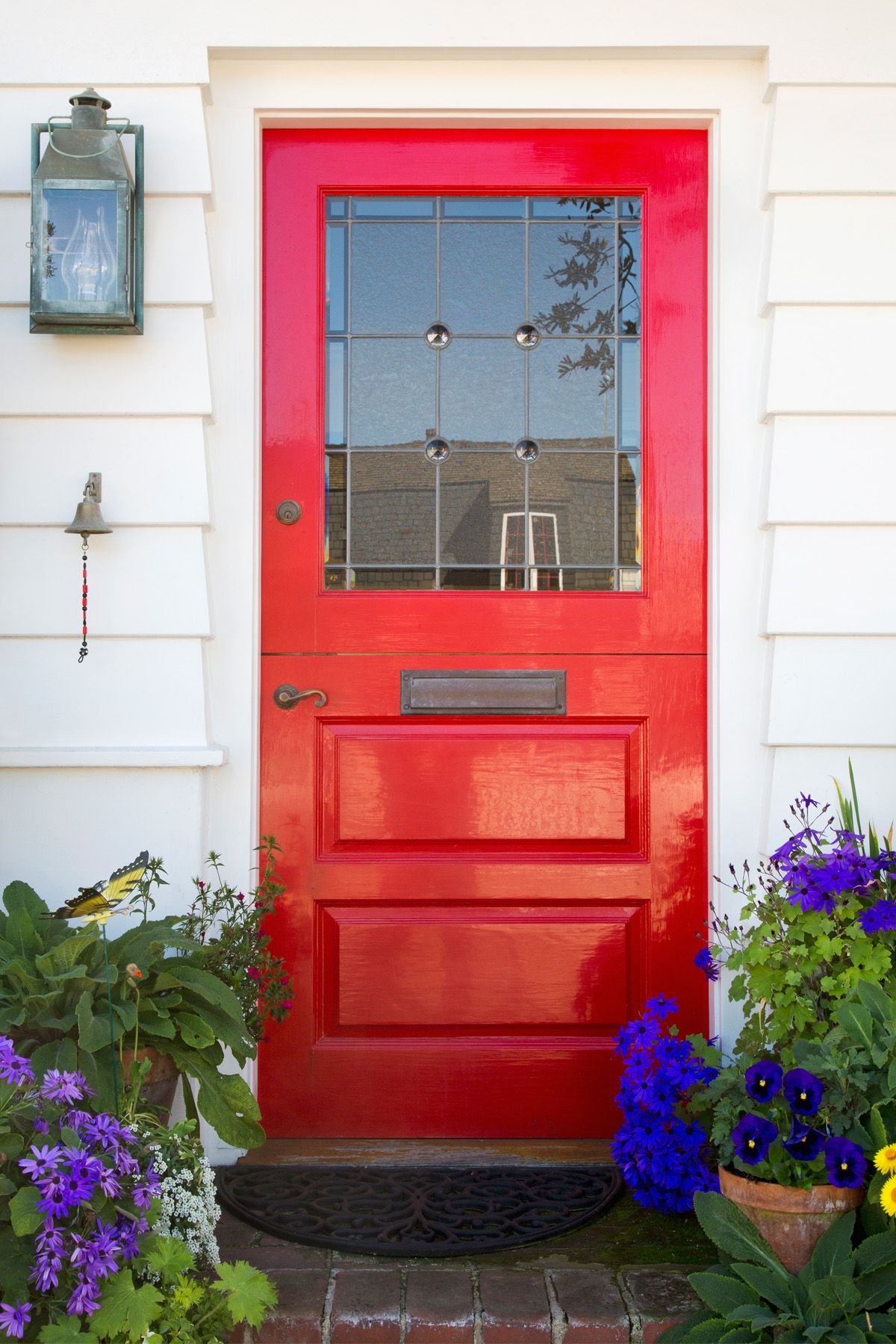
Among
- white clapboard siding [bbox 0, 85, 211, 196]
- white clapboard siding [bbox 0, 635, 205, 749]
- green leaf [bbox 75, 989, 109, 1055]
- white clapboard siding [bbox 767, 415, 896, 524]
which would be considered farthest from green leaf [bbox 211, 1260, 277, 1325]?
white clapboard siding [bbox 0, 85, 211, 196]

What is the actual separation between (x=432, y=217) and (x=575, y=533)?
888 millimetres

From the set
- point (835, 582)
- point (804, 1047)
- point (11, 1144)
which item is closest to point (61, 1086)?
point (11, 1144)

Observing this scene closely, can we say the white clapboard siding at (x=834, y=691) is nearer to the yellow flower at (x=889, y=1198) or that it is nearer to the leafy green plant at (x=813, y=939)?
the leafy green plant at (x=813, y=939)

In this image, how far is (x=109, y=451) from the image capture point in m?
2.80

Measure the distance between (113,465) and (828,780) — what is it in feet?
6.21

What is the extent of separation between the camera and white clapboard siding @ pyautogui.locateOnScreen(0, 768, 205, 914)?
279cm

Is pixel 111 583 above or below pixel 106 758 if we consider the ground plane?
above

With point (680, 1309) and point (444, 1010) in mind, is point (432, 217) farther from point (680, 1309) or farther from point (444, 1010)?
point (680, 1309)

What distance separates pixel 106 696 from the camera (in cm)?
280

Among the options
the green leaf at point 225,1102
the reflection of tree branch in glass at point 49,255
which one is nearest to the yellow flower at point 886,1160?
the green leaf at point 225,1102

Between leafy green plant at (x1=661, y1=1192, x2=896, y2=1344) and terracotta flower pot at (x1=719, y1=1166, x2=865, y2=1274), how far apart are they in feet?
0.09

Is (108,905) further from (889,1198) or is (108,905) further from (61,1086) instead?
(889,1198)

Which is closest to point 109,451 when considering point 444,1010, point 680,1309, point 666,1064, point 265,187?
point 265,187

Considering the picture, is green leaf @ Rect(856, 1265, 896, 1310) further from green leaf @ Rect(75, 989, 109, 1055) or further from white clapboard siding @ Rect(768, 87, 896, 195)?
white clapboard siding @ Rect(768, 87, 896, 195)
